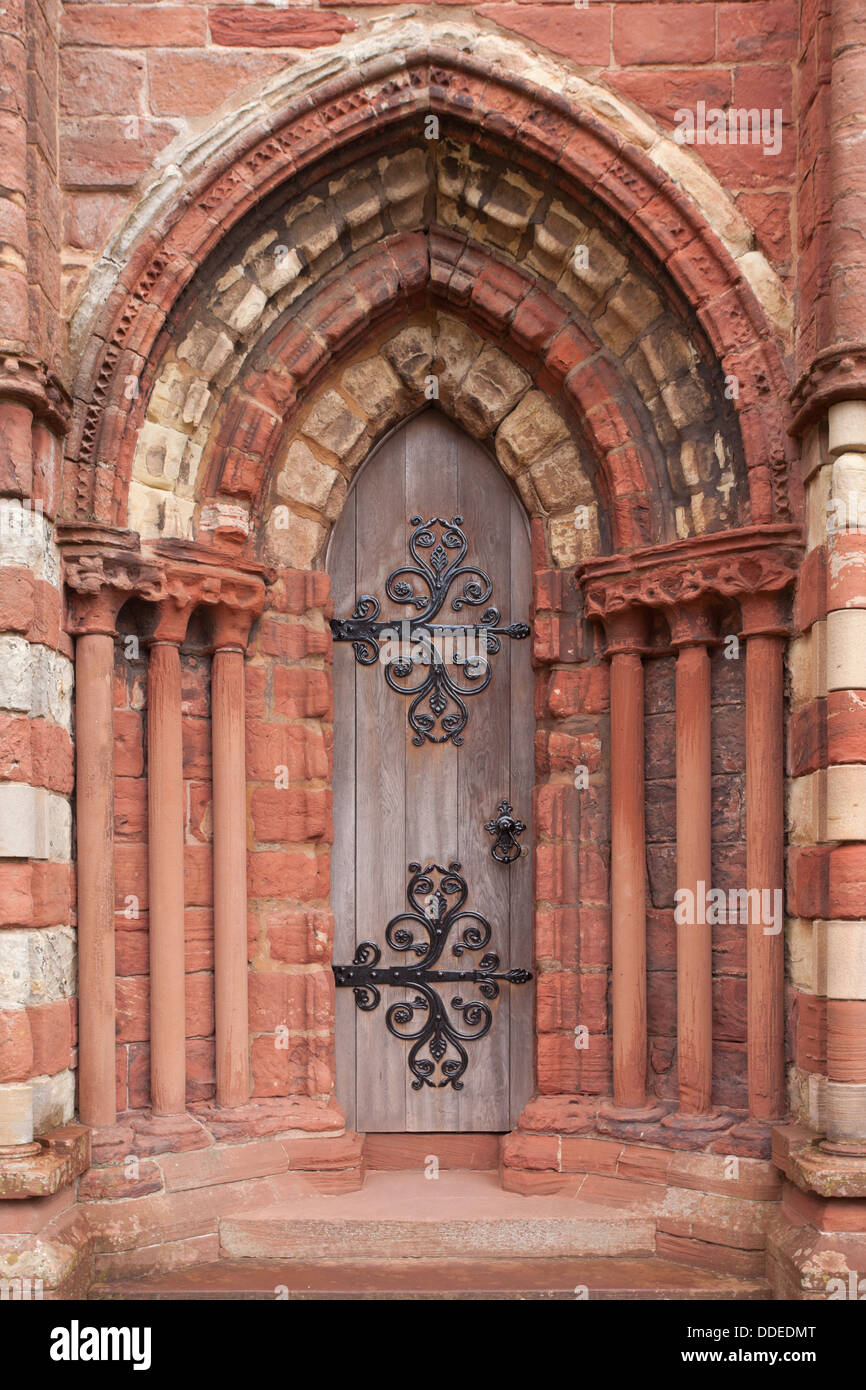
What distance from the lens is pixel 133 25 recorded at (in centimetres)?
427

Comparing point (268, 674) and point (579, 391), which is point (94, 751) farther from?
point (579, 391)

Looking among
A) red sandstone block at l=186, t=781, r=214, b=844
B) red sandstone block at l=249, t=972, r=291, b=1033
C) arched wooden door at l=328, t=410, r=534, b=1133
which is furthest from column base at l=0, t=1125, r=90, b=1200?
arched wooden door at l=328, t=410, r=534, b=1133

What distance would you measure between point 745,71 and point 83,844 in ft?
11.7

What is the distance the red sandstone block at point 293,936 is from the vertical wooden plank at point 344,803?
0.71 ft

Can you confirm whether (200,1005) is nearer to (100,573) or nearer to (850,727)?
(100,573)

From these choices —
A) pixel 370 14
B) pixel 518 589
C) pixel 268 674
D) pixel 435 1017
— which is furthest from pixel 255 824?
pixel 370 14

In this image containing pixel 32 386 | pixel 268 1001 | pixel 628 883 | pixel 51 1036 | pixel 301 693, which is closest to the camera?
pixel 32 386

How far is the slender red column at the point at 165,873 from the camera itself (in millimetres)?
4238

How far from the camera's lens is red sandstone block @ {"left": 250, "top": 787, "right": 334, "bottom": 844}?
4586mm

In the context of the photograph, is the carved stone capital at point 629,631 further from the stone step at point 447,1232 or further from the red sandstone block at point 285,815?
the stone step at point 447,1232

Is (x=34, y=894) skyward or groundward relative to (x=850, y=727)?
groundward

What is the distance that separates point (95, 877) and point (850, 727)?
2.52 meters

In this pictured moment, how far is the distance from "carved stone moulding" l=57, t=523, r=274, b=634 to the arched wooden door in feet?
1.73

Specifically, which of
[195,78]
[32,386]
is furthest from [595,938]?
[195,78]
